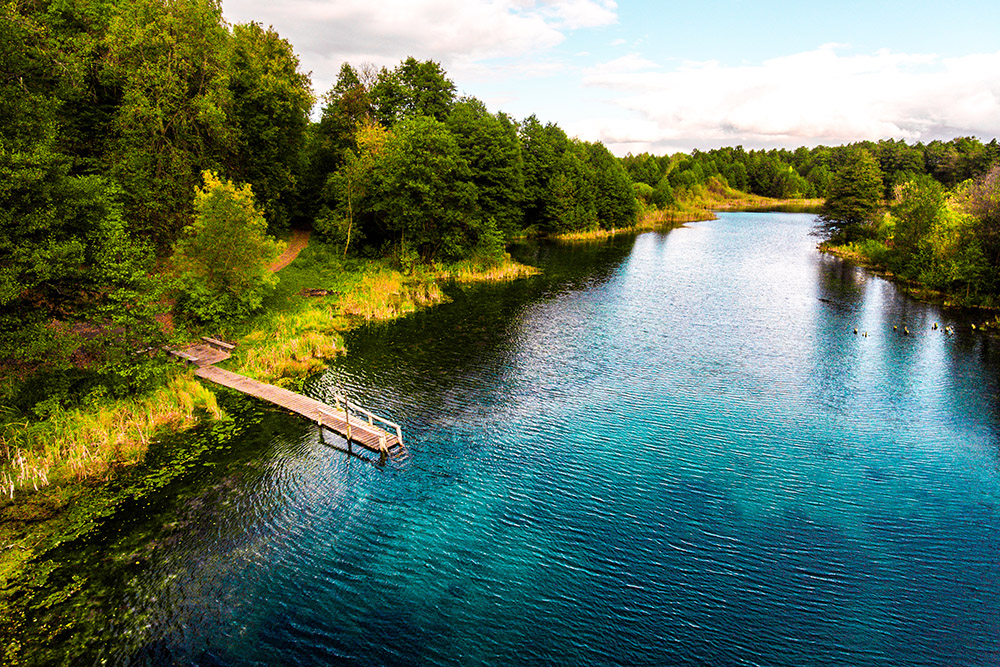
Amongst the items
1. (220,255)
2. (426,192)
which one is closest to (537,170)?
(426,192)

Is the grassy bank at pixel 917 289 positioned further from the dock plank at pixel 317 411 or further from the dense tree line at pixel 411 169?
the dock plank at pixel 317 411

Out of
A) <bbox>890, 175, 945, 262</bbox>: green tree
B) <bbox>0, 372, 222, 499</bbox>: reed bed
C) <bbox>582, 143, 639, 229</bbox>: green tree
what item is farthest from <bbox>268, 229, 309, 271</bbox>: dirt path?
<bbox>890, 175, 945, 262</bbox>: green tree

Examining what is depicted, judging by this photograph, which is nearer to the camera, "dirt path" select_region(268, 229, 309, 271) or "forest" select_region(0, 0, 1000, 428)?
"forest" select_region(0, 0, 1000, 428)

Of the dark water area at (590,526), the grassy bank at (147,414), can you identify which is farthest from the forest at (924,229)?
the grassy bank at (147,414)

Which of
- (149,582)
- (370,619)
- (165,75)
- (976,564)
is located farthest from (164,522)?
(165,75)

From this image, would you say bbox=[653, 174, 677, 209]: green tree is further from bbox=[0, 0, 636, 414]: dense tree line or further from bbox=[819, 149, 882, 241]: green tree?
bbox=[0, 0, 636, 414]: dense tree line

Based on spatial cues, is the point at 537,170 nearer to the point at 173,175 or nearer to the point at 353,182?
the point at 353,182

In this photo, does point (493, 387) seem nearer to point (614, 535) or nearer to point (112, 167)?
point (614, 535)
